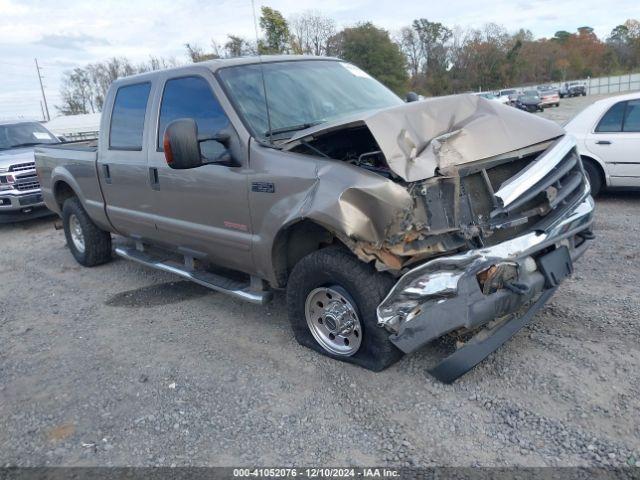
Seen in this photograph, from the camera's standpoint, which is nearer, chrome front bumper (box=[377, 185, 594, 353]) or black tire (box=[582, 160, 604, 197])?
chrome front bumper (box=[377, 185, 594, 353])

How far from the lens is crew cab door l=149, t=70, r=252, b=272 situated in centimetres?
410

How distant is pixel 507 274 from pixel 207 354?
2.30 meters

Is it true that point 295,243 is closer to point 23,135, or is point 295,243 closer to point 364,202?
point 364,202

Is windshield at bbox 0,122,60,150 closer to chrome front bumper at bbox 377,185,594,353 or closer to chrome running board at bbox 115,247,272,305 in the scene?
chrome running board at bbox 115,247,272,305

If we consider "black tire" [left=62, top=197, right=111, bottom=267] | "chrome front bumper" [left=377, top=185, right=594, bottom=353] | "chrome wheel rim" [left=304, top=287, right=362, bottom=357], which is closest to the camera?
"chrome front bumper" [left=377, top=185, right=594, bottom=353]

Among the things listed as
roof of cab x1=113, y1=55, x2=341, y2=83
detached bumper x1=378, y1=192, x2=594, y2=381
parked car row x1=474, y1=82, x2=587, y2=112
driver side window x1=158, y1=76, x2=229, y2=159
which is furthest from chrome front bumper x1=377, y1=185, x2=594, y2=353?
parked car row x1=474, y1=82, x2=587, y2=112

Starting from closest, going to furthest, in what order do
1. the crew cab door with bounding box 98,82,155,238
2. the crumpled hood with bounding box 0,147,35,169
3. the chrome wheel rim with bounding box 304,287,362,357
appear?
the chrome wheel rim with bounding box 304,287,362,357 < the crew cab door with bounding box 98,82,155,238 < the crumpled hood with bounding box 0,147,35,169

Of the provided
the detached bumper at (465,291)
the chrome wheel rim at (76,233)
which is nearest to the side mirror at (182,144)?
the detached bumper at (465,291)

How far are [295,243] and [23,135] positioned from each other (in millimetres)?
9304

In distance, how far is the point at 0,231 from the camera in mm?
10078

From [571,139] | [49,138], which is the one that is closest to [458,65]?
[49,138]

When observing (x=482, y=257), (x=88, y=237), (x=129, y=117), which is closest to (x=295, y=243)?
(x=482, y=257)

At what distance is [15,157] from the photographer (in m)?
9.88

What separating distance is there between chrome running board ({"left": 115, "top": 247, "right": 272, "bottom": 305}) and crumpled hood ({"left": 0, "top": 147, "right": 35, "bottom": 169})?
5.06 m
